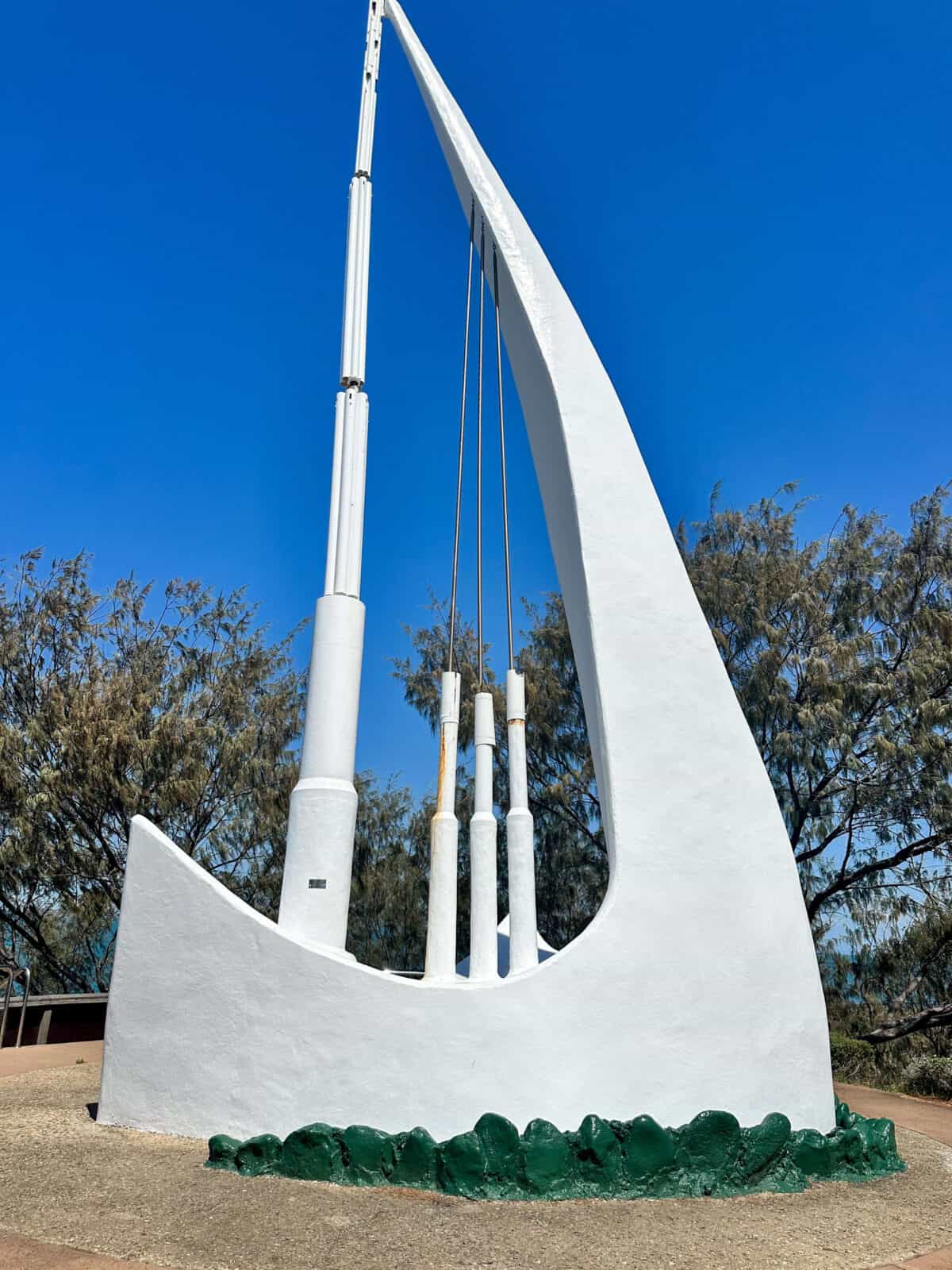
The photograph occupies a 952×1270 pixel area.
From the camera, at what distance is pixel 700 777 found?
267 inches

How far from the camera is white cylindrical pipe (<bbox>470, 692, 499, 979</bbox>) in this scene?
715cm

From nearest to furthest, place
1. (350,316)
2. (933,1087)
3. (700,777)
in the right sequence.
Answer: (700,777)
(350,316)
(933,1087)

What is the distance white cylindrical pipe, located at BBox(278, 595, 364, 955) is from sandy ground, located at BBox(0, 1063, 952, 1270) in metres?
1.70

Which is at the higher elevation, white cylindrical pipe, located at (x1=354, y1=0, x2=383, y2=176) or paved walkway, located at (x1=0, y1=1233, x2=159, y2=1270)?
white cylindrical pipe, located at (x1=354, y1=0, x2=383, y2=176)

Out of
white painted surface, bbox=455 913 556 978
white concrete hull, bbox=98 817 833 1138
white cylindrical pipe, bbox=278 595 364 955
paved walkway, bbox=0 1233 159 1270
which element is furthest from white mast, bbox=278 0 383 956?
paved walkway, bbox=0 1233 159 1270

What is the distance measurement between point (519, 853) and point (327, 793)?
1.55m

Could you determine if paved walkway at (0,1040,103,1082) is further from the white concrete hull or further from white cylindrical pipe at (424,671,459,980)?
white cylindrical pipe at (424,671,459,980)

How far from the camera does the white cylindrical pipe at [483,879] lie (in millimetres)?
7152

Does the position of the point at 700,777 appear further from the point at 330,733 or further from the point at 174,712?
the point at 174,712

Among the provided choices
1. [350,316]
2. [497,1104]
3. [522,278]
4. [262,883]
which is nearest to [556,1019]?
[497,1104]

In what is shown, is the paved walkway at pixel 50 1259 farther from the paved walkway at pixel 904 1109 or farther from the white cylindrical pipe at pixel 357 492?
the paved walkway at pixel 904 1109

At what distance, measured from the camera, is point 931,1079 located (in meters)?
10.4

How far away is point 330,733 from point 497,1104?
304 centimetres

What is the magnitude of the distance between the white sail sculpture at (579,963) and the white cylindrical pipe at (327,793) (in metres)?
0.02
